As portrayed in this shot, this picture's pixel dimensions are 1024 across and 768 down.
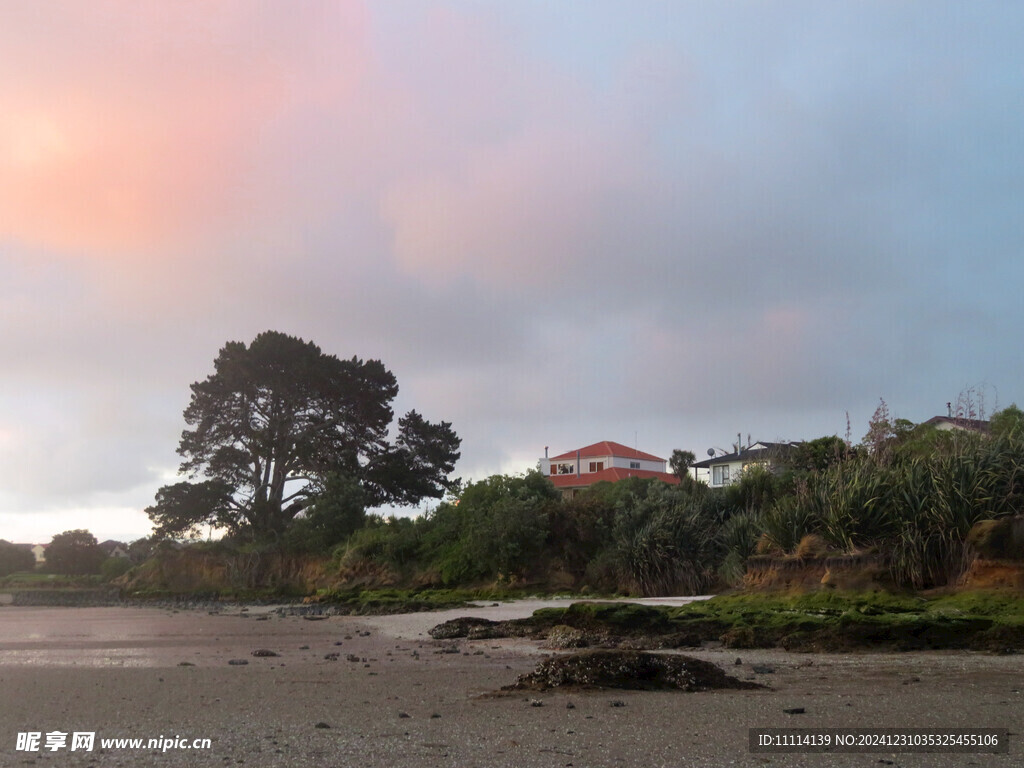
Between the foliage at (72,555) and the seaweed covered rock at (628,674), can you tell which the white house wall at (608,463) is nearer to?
the foliage at (72,555)

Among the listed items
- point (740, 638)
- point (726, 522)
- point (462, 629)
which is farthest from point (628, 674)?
point (726, 522)

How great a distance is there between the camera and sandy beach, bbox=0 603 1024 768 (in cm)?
646

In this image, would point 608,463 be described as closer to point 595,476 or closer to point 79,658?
point 595,476

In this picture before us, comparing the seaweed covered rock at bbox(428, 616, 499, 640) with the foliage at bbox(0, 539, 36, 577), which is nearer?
the seaweed covered rock at bbox(428, 616, 499, 640)

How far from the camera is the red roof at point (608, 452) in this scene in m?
76.6

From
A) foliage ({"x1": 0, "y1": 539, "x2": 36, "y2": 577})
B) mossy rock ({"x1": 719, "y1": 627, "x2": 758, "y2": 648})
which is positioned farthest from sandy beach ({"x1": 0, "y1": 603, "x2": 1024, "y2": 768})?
foliage ({"x1": 0, "y1": 539, "x2": 36, "y2": 577})

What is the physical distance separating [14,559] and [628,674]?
7933 cm

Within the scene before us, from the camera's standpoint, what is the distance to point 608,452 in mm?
76188

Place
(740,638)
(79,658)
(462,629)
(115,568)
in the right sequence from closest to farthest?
(740,638), (79,658), (462,629), (115,568)

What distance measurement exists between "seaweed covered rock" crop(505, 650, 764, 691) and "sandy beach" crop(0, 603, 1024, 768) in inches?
13.0

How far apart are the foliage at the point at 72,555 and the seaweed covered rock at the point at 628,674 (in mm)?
70706

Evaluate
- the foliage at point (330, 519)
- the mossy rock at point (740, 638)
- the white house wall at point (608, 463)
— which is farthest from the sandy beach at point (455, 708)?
the white house wall at point (608, 463)

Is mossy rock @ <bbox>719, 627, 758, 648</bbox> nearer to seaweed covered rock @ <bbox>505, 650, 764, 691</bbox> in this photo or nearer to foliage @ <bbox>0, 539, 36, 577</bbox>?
seaweed covered rock @ <bbox>505, 650, 764, 691</bbox>

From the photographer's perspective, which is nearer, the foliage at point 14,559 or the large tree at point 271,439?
the large tree at point 271,439
